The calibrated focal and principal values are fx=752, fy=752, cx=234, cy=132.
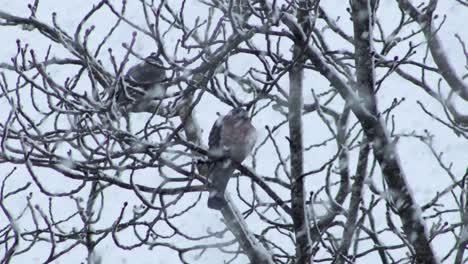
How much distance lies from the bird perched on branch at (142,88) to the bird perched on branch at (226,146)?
1.85ft

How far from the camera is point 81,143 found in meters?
4.31

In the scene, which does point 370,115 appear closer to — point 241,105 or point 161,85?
point 241,105

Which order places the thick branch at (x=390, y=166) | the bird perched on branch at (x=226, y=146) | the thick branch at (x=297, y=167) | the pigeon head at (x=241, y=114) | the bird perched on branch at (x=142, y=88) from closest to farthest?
the bird perched on branch at (x=142, y=88)
the thick branch at (x=390, y=166)
the thick branch at (x=297, y=167)
the bird perched on branch at (x=226, y=146)
the pigeon head at (x=241, y=114)

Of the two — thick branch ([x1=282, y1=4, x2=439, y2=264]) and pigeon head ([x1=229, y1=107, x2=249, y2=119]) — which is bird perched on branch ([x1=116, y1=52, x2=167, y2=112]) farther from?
thick branch ([x1=282, y1=4, x2=439, y2=264])

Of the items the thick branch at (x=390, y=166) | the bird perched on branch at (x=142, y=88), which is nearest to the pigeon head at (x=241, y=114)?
the bird perched on branch at (x=142, y=88)

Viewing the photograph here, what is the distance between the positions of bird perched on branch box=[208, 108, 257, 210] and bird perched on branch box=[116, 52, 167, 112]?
0.56 metres

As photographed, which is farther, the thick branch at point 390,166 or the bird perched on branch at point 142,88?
the thick branch at point 390,166

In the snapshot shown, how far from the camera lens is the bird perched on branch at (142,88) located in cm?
425

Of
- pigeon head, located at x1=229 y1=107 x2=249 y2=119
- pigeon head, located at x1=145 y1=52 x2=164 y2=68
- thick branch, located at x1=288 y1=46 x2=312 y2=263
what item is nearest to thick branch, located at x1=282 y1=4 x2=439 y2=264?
thick branch, located at x1=288 y1=46 x2=312 y2=263

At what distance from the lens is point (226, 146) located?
18.0 ft

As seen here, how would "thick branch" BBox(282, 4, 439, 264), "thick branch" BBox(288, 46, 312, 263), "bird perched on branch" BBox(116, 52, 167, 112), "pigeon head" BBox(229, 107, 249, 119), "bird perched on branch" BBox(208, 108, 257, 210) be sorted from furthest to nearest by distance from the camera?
"pigeon head" BBox(229, 107, 249, 119) → "bird perched on branch" BBox(208, 108, 257, 210) → "thick branch" BBox(288, 46, 312, 263) → "thick branch" BBox(282, 4, 439, 264) → "bird perched on branch" BBox(116, 52, 167, 112)

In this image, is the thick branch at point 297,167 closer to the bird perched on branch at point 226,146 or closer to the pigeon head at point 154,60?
the bird perched on branch at point 226,146

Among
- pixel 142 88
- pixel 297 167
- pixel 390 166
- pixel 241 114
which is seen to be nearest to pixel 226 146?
pixel 241 114

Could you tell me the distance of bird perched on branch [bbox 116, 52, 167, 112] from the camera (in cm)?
425
